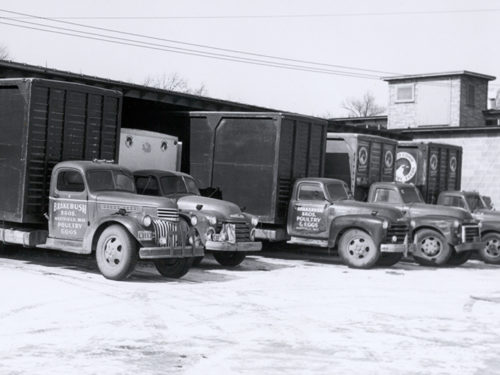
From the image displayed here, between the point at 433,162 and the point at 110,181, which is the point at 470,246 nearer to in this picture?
the point at 433,162

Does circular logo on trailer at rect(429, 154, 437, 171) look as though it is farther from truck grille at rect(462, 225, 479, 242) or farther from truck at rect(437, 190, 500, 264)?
truck grille at rect(462, 225, 479, 242)

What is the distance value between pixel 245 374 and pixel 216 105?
1884cm

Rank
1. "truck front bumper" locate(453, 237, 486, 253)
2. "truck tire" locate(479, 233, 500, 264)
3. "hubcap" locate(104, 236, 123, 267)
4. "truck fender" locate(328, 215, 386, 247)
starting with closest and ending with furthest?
"hubcap" locate(104, 236, 123, 267) < "truck fender" locate(328, 215, 386, 247) < "truck front bumper" locate(453, 237, 486, 253) < "truck tire" locate(479, 233, 500, 264)

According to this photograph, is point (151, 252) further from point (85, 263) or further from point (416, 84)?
point (416, 84)

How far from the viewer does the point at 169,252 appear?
12.6 metres

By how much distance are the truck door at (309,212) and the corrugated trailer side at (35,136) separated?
5.18m

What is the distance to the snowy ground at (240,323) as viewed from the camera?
719 cm

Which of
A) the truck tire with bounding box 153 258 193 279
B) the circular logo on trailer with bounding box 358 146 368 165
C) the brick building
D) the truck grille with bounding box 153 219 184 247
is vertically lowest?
the truck tire with bounding box 153 258 193 279

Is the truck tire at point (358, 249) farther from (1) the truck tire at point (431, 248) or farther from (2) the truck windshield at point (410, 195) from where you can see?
(2) the truck windshield at point (410, 195)

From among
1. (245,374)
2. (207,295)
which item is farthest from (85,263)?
(245,374)

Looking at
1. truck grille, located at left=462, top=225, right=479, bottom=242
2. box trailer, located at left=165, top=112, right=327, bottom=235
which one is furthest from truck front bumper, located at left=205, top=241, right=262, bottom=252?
truck grille, located at left=462, top=225, right=479, bottom=242

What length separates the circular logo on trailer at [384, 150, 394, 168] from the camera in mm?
21672

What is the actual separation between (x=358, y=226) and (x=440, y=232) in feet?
8.25

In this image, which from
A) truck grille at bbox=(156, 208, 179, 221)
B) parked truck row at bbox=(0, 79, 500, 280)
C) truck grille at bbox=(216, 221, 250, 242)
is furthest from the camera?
truck grille at bbox=(216, 221, 250, 242)
